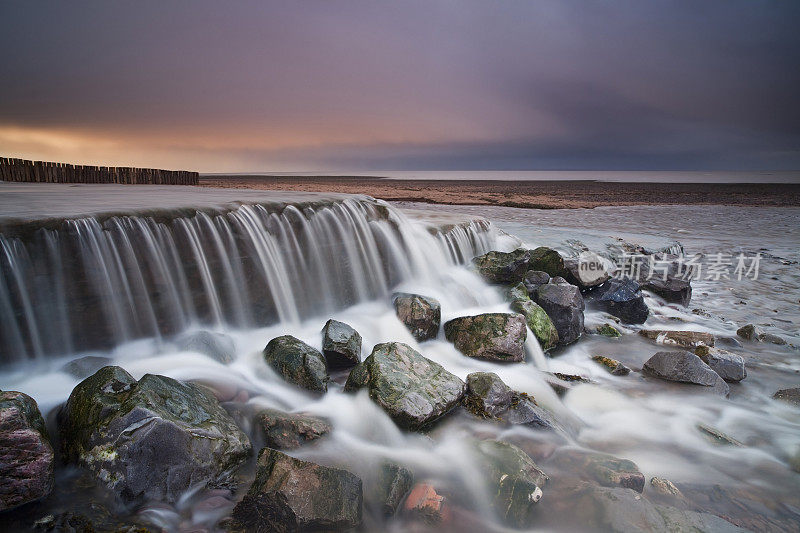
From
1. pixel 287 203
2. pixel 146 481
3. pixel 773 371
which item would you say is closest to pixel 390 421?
pixel 146 481

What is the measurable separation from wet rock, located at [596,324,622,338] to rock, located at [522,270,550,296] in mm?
1264

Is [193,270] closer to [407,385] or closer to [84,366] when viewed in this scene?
[84,366]

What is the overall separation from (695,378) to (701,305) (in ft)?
15.8

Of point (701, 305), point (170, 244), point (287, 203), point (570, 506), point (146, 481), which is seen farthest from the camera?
point (701, 305)

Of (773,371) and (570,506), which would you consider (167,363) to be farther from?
(773,371)

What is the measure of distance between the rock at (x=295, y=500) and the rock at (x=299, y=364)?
1607 millimetres

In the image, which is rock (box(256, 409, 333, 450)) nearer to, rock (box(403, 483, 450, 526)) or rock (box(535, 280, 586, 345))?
rock (box(403, 483, 450, 526))

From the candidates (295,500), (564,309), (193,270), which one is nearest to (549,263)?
(564,309)

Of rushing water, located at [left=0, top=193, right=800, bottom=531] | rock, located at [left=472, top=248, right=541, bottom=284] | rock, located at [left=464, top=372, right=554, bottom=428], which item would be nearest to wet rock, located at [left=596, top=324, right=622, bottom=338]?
rushing water, located at [left=0, top=193, right=800, bottom=531]

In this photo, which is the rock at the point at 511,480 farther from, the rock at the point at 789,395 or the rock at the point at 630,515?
the rock at the point at 789,395

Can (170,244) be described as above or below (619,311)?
above

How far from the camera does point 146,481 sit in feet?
9.70

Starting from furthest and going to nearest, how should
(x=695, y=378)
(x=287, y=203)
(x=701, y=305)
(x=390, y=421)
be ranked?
(x=701, y=305), (x=287, y=203), (x=695, y=378), (x=390, y=421)

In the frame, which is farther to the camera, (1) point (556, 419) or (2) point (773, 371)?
(2) point (773, 371)
